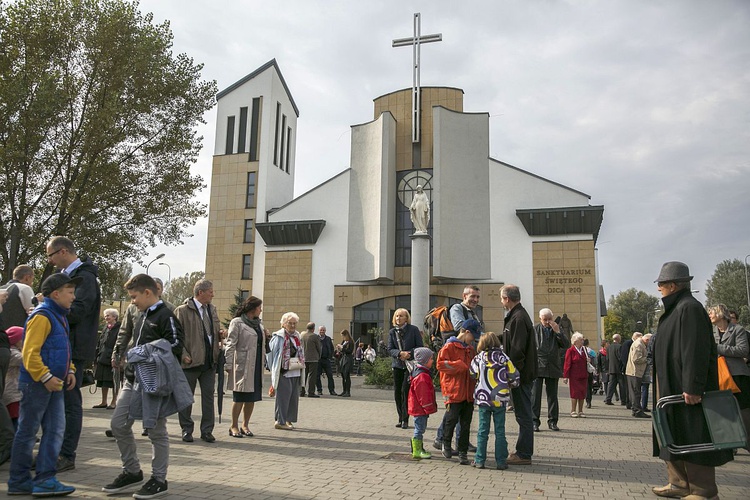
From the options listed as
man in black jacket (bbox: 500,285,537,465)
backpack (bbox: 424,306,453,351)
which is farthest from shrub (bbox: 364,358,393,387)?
man in black jacket (bbox: 500,285,537,465)

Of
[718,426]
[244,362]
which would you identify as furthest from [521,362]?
[244,362]

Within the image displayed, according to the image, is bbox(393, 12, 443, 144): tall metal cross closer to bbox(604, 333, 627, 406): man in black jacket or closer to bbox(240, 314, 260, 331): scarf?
bbox(604, 333, 627, 406): man in black jacket

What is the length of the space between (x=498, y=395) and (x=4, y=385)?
5.28 metres

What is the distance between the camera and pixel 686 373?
4.81 meters

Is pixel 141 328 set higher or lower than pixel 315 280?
lower

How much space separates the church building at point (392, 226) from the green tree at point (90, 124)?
1401 cm

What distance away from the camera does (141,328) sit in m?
5.18

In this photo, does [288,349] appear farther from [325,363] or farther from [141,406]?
[325,363]

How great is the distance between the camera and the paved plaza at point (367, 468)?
521 centimetres

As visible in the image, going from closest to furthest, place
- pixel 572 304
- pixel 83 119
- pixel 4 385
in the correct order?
pixel 4 385, pixel 83 119, pixel 572 304

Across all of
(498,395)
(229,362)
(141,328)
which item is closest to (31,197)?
(229,362)

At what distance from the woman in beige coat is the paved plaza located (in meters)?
0.43

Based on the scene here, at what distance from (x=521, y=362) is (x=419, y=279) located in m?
17.8

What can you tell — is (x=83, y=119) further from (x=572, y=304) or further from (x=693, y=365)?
(x=572, y=304)
